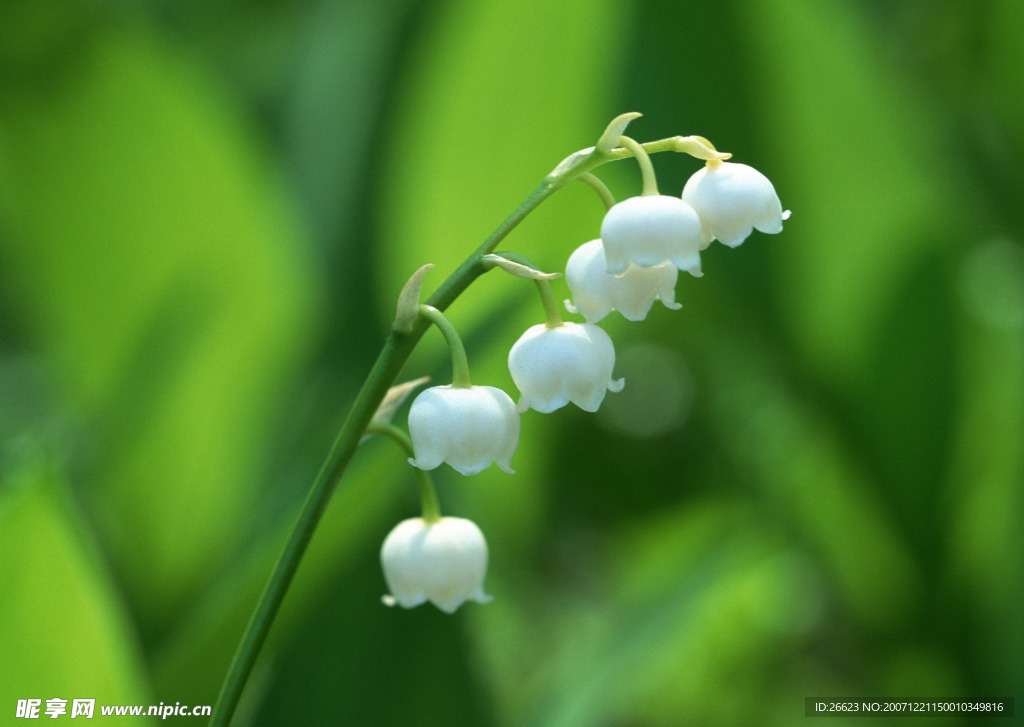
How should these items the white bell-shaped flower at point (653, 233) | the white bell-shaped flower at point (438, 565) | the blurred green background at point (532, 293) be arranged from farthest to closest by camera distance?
1. the blurred green background at point (532, 293)
2. the white bell-shaped flower at point (438, 565)
3. the white bell-shaped flower at point (653, 233)

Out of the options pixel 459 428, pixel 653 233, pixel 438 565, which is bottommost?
pixel 438 565

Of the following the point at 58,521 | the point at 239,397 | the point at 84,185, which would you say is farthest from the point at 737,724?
the point at 84,185

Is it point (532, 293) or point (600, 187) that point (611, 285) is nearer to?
point (600, 187)

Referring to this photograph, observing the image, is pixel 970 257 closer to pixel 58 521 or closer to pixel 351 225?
pixel 351 225

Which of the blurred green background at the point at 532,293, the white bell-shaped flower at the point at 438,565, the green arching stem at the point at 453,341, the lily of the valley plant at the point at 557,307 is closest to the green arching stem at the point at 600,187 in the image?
the lily of the valley plant at the point at 557,307

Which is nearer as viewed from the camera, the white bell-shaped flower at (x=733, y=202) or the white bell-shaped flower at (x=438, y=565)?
the white bell-shaped flower at (x=733, y=202)

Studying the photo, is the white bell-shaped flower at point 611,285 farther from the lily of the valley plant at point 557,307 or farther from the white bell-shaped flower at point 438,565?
the white bell-shaped flower at point 438,565

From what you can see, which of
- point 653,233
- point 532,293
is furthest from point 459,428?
point 532,293
